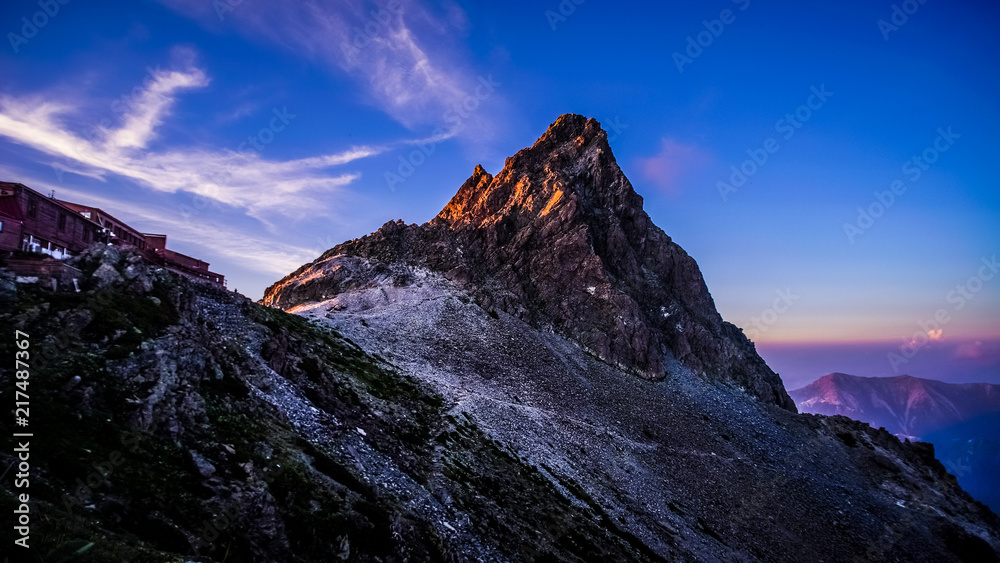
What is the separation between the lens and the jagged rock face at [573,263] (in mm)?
109062

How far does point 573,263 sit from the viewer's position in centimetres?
12131

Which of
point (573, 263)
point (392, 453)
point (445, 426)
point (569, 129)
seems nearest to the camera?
Result: point (392, 453)

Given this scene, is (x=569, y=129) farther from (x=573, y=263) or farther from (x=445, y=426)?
(x=445, y=426)

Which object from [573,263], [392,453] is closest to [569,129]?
[573,263]

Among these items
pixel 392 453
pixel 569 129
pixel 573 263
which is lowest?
pixel 392 453

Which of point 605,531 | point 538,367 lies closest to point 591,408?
point 538,367

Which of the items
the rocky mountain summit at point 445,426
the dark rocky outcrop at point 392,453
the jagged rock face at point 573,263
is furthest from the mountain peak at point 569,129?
the dark rocky outcrop at point 392,453

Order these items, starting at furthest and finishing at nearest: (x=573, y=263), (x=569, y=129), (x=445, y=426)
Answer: (x=569, y=129), (x=573, y=263), (x=445, y=426)

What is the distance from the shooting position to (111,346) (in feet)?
88.7

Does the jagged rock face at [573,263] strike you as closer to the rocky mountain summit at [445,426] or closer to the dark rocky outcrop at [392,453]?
the rocky mountain summit at [445,426]

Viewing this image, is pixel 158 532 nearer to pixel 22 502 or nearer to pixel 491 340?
pixel 22 502

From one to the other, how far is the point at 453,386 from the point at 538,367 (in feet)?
75.6

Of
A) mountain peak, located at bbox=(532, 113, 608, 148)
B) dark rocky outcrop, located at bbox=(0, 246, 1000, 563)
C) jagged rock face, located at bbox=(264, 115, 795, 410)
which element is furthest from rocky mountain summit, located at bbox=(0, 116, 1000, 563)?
mountain peak, located at bbox=(532, 113, 608, 148)

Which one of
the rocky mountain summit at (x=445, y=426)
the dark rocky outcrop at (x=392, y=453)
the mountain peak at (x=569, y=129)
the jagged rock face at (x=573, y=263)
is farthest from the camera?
Answer: the mountain peak at (x=569, y=129)
